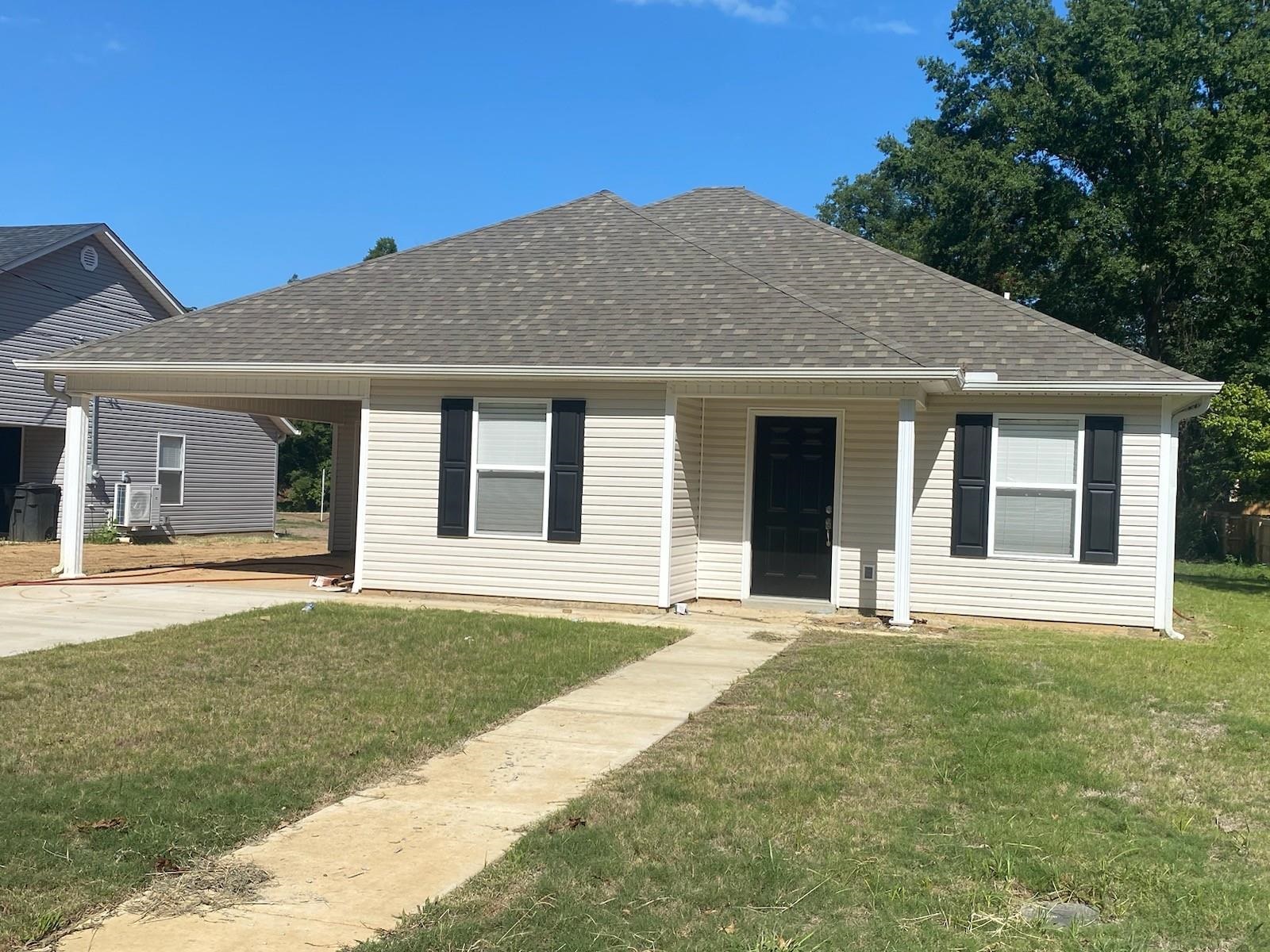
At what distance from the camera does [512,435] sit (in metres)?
12.7

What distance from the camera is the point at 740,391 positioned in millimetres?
12000

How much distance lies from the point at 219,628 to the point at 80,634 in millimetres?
1100

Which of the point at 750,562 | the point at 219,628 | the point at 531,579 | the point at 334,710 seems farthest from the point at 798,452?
the point at 334,710

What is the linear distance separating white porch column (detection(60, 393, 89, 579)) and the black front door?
811 centimetres

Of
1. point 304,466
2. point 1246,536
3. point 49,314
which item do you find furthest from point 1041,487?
point 304,466

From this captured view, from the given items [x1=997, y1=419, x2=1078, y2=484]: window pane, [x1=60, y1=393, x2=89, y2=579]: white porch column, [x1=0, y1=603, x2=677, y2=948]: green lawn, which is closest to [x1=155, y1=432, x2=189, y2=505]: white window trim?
[x1=60, y1=393, x2=89, y2=579]: white porch column

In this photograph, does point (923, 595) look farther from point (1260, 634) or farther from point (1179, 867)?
point (1179, 867)

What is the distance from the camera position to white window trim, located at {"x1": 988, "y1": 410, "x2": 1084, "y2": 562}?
12.0 m

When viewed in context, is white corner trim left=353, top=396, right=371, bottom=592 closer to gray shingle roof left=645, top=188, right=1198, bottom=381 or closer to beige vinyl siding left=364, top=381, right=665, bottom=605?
beige vinyl siding left=364, top=381, right=665, bottom=605

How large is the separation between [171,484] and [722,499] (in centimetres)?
1625

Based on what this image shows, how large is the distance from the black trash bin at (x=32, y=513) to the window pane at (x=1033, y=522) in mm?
18204

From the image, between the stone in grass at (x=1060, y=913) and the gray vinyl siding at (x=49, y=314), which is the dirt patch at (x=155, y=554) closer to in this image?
the gray vinyl siding at (x=49, y=314)

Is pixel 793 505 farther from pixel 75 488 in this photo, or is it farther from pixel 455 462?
pixel 75 488

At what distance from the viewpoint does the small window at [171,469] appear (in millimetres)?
24859
